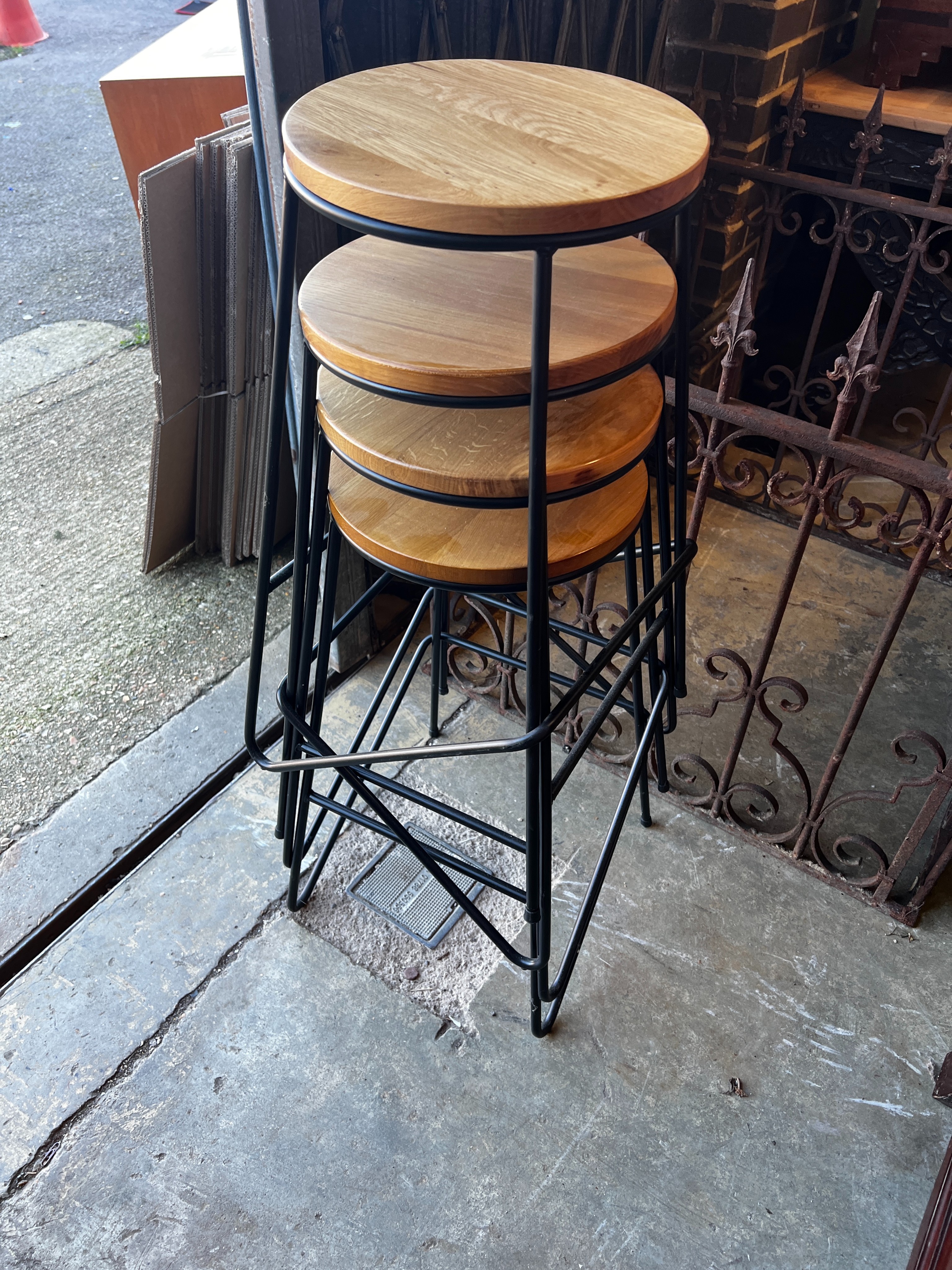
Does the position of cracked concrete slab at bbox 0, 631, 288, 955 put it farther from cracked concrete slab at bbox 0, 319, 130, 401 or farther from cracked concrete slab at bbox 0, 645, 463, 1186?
cracked concrete slab at bbox 0, 319, 130, 401

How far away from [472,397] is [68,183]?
18.7 ft

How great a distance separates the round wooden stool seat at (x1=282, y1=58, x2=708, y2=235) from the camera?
92 centimetres

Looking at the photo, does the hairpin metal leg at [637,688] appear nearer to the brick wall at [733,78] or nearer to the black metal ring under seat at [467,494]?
the black metal ring under seat at [467,494]

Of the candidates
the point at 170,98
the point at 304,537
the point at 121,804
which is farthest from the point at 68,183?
the point at 304,537

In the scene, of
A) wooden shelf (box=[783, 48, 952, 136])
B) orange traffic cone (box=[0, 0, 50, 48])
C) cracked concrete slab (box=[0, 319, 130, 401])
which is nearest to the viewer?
wooden shelf (box=[783, 48, 952, 136])

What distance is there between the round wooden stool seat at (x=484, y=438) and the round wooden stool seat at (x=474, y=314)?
0.08 meters

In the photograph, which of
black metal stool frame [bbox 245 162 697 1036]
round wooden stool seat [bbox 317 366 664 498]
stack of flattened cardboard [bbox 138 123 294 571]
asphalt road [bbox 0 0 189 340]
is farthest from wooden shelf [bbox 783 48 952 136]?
asphalt road [bbox 0 0 189 340]

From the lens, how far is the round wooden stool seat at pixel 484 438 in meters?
1.12

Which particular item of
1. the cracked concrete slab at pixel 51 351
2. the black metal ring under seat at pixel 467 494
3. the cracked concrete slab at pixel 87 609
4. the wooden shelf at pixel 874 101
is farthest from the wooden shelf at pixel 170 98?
the black metal ring under seat at pixel 467 494

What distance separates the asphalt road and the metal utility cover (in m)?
3.15

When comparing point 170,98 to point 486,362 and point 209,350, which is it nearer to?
point 209,350

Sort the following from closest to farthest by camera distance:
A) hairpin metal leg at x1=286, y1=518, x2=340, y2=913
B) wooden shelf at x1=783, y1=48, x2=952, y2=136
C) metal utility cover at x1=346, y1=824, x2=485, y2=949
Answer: hairpin metal leg at x1=286, y1=518, x2=340, y2=913, metal utility cover at x1=346, y1=824, x2=485, y2=949, wooden shelf at x1=783, y1=48, x2=952, y2=136

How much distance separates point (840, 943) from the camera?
195cm

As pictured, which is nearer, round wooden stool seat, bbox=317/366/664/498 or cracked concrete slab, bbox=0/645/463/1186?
round wooden stool seat, bbox=317/366/664/498
